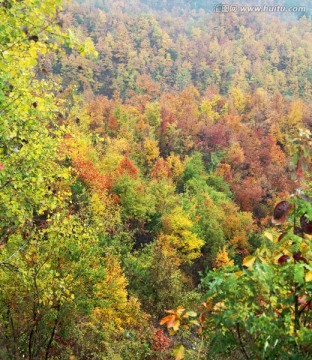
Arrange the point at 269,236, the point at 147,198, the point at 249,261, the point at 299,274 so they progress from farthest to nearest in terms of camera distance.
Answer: the point at 147,198, the point at 269,236, the point at 249,261, the point at 299,274

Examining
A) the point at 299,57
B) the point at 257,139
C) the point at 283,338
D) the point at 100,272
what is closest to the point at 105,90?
the point at 257,139

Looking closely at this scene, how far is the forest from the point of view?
2.82 meters

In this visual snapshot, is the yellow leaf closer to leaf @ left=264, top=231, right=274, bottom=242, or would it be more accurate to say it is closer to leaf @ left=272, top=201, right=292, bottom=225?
leaf @ left=264, top=231, right=274, bottom=242

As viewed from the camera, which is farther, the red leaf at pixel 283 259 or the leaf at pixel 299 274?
the red leaf at pixel 283 259

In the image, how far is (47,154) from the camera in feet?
25.5

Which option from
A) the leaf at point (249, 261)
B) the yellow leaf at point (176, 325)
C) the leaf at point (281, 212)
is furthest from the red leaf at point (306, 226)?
the yellow leaf at point (176, 325)

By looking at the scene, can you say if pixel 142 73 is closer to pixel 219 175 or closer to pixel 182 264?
pixel 219 175

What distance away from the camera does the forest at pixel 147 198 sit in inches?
111

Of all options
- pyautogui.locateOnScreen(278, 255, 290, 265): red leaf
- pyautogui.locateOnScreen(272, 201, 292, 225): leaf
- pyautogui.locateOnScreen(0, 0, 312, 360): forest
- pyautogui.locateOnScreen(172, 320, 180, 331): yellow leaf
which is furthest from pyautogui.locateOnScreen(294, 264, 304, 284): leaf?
pyautogui.locateOnScreen(172, 320, 180, 331): yellow leaf

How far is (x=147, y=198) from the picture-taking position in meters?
38.2

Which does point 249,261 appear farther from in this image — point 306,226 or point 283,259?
point 306,226

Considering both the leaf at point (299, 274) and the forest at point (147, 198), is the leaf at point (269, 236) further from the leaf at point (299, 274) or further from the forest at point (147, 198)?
the leaf at point (299, 274)

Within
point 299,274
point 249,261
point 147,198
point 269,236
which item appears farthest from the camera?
point 147,198

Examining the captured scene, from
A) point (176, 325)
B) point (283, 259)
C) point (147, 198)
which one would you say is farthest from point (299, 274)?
point (147, 198)
